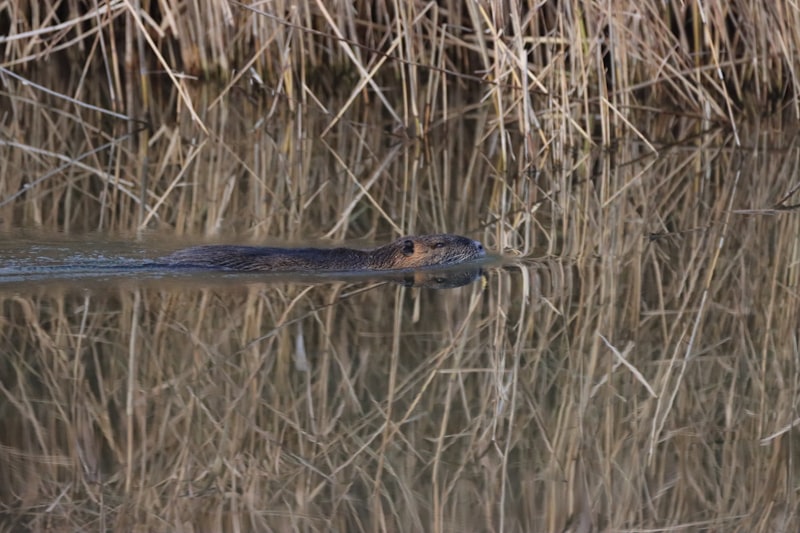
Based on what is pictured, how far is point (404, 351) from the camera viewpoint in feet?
13.4

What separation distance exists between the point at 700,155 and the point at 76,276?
4349 mm

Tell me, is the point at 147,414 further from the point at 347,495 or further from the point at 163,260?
the point at 163,260

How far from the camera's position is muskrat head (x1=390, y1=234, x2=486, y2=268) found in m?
5.49

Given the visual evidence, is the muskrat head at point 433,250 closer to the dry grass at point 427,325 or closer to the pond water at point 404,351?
the pond water at point 404,351

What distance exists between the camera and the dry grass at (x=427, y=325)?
300cm

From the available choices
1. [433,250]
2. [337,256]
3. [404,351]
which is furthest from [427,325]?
[433,250]

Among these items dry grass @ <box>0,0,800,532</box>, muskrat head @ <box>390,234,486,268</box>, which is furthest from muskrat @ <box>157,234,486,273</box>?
dry grass @ <box>0,0,800,532</box>

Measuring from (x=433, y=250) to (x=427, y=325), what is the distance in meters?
1.07

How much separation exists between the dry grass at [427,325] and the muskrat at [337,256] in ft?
0.66

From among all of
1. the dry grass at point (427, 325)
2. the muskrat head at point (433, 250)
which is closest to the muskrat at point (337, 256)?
the muskrat head at point (433, 250)

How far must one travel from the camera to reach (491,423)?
11.4ft

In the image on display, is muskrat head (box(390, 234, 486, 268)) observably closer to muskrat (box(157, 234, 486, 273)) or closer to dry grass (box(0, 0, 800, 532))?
muskrat (box(157, 234, 486, 273))

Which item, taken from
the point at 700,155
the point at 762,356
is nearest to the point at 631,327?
the point at 762,356

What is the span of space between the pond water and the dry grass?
0.01 metres
